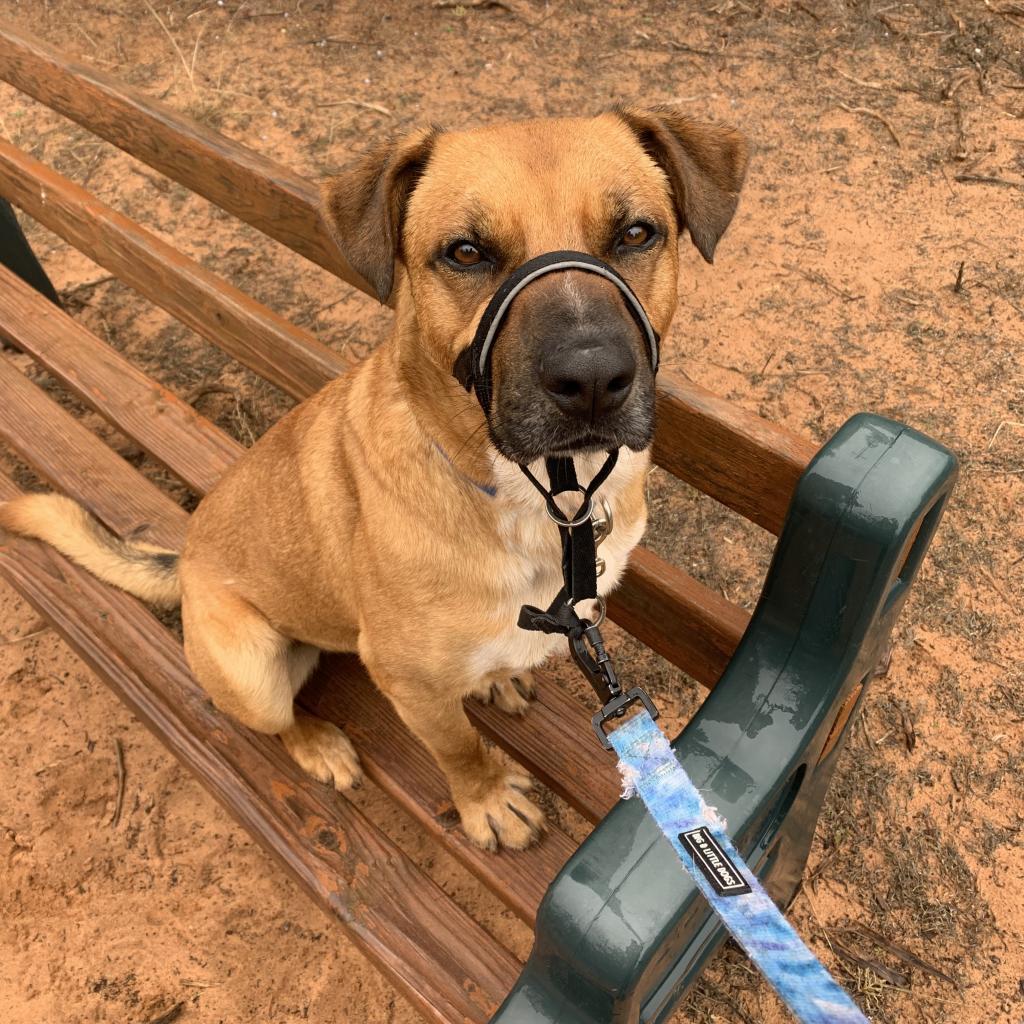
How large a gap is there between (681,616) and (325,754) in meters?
1.16

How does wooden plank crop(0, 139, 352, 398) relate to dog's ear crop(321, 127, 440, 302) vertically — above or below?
below

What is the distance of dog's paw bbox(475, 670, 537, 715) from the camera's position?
2.52 m

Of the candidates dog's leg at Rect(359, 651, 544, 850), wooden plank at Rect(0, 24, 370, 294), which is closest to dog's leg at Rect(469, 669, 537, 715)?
dog's leg at Rect(359, 651, 544, 850)

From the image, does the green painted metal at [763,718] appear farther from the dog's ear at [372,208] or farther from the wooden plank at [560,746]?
the dog's ear at [372,208]

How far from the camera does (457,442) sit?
6.24 ft

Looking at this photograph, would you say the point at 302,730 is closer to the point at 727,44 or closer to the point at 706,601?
the point at 706,601

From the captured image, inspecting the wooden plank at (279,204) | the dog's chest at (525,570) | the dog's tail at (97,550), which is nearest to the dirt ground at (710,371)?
the dog's tail at (97,550)

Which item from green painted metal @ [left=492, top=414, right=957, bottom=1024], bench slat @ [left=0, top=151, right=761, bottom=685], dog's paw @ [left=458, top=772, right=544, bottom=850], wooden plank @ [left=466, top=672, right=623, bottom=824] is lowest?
dog's paw @ [left=458, top=772, right=544, bottom=850]

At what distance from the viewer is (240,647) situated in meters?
2.46

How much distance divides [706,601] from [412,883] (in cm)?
114

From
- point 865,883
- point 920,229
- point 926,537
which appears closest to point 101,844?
point 865,883

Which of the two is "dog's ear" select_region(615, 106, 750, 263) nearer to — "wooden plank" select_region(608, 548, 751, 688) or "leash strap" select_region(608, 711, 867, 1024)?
"wooden plank" select_region(608, 548, 751, 688)

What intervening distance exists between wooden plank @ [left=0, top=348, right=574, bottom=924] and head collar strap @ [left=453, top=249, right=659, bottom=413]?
4.17 feet

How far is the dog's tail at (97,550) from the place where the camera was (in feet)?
9.30
